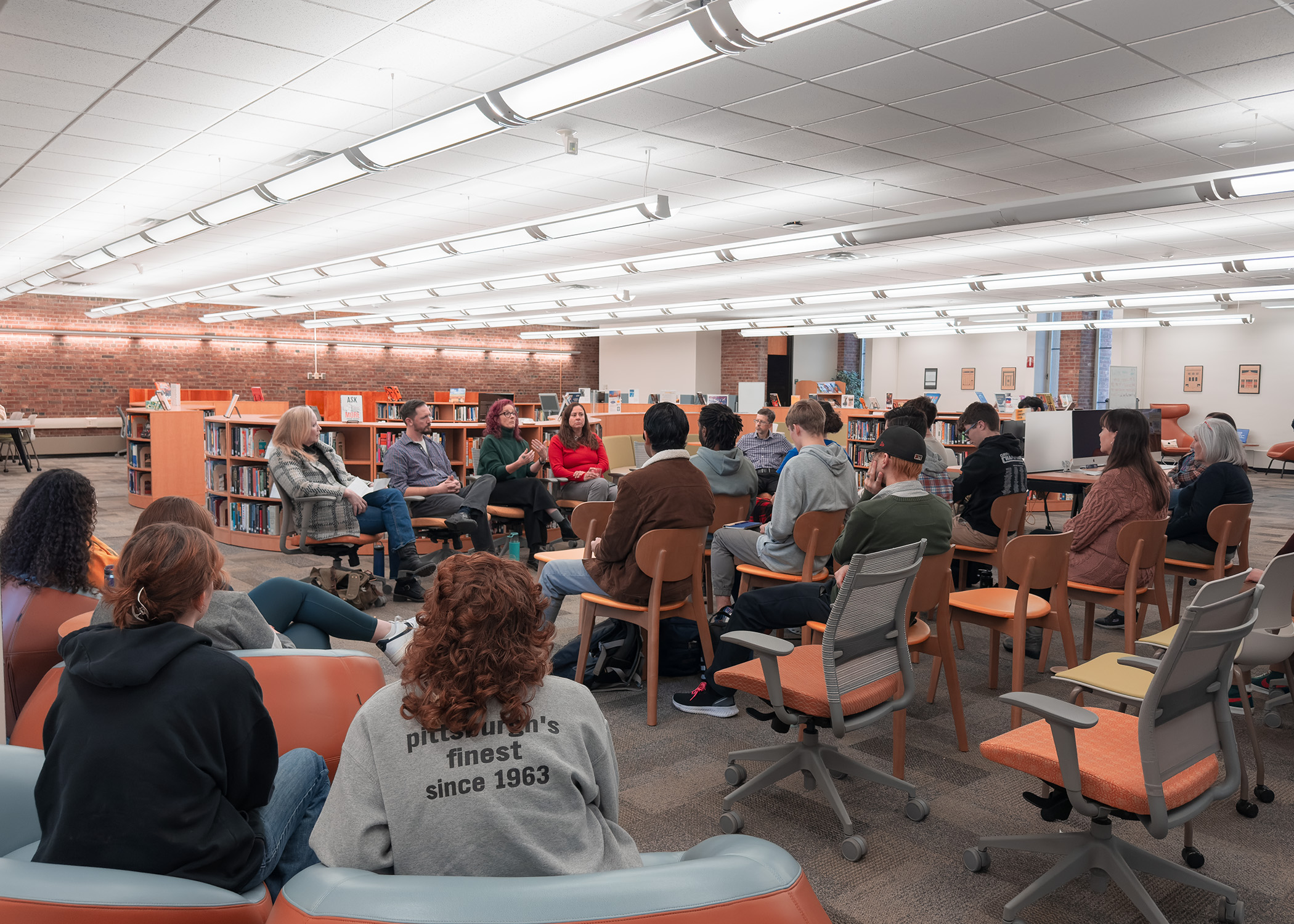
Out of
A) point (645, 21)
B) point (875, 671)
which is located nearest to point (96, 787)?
point (875, 671)

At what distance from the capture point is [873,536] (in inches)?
124

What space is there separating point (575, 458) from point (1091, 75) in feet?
14.3

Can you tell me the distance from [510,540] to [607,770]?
5.53 meters

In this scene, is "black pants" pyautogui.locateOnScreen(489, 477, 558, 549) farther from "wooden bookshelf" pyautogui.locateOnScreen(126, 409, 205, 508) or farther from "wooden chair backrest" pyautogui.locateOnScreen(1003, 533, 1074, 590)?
"wooden bookshelf" pyautogui.locateOnScreen(126, 409, 205, 508)

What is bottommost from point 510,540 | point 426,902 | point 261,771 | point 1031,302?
point 510,540

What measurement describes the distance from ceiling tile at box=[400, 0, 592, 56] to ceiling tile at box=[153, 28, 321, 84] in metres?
0.86

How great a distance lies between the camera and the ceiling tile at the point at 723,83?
4.64m

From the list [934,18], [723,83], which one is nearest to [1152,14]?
[934,18]

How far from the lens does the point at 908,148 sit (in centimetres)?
609

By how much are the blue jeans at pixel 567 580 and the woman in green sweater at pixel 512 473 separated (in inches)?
109

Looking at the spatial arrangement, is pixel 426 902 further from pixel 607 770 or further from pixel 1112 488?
pixel 1112 488

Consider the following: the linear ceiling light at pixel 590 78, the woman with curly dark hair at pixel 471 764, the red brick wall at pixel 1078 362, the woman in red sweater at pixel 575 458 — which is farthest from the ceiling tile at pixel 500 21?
the red brick wall at pixel 1078 362

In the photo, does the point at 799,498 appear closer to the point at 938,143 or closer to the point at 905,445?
the point at 905,445

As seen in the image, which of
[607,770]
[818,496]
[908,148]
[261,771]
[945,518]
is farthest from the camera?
[908,148]
